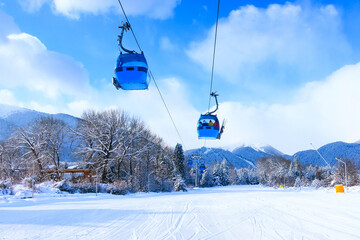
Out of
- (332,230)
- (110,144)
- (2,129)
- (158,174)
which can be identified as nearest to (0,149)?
(110,144)

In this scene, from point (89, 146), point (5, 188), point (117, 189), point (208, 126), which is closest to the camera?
point (208, 126)

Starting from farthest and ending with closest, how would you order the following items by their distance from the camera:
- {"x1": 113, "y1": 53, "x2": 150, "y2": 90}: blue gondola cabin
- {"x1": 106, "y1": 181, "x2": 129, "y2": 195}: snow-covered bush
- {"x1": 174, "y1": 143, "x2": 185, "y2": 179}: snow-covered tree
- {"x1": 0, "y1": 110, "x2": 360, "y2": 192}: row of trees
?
{"x1": 174, "y1": 143, "x2": 185, "y2": 179}: snow-covered tree
{"x1": 0, "y1": 110, "x2": 360, "y2": 192}: row of trees
{"x1": 106, "y1": 181, "x2": 129, "y2": 195}: snow-covered bush
{"x1": 113, "y1": 53, "x2": 150, "y2": 90}: blue gondola cabin

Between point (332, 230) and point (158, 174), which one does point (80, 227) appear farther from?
point (158, 174)

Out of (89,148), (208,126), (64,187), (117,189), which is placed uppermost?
(208,126)

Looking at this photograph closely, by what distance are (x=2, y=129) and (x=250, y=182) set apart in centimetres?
9456

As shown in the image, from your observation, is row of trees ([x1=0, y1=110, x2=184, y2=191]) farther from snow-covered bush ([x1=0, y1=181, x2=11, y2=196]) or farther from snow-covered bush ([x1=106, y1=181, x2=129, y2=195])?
snow-covered bush ([x1=0, y1=181, x2=11, y2=196])

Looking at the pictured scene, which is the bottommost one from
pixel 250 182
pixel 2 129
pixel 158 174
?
pixel 250 182

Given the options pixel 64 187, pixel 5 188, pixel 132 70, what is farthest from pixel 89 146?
pixel 132 70

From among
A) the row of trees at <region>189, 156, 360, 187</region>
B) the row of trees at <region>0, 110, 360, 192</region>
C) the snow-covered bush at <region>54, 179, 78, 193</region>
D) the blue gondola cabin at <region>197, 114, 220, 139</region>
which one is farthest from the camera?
the row of trees at <region>189, 156, 360, 187</region>

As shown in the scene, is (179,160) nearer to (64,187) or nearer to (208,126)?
(64,187)

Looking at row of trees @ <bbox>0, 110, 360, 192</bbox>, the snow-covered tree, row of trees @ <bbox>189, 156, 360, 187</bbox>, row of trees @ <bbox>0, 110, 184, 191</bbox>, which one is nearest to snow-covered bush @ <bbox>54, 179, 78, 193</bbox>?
row of trees @ <bbox>0, 110, 360, 192</bbox>

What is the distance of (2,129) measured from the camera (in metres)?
80.1

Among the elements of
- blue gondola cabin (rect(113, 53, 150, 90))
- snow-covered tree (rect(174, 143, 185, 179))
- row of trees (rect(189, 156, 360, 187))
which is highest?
blue gondola cabin (rect(113, 53, 150, 90))

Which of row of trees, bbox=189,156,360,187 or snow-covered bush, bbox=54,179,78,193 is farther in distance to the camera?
row of trees, bbox=189,156,360,187
